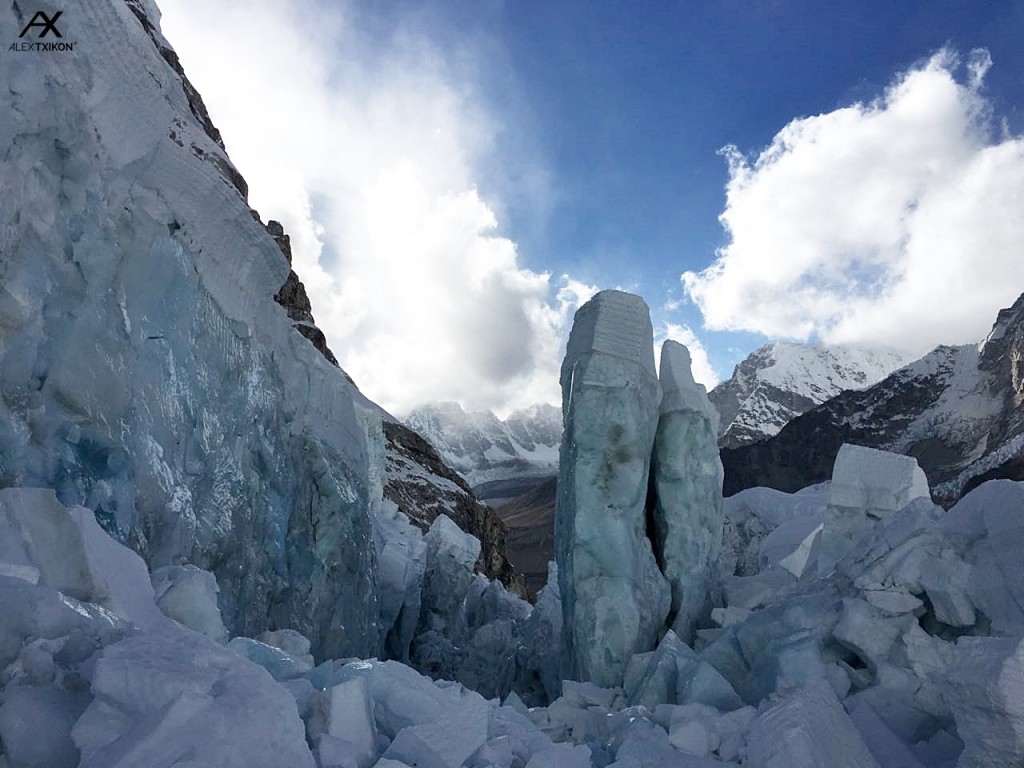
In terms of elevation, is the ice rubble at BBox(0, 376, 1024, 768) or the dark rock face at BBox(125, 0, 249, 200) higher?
the dark rock face at BBox(125, 0, 249, 200)

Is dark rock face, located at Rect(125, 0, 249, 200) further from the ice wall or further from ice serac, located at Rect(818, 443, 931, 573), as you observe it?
ice serac, located at Rect(818, 443, 931, 573)

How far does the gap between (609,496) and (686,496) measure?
1734 millimetres

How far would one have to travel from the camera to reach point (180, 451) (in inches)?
254

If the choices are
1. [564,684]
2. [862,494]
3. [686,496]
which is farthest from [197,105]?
[862,494]

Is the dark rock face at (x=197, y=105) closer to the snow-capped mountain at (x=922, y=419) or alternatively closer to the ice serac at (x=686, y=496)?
the ice serac at (x=686, y=496)

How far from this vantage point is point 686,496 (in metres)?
11.5

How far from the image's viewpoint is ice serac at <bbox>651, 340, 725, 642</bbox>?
36.7 ft

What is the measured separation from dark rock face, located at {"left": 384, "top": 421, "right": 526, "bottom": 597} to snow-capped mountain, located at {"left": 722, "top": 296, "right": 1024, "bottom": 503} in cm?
4765

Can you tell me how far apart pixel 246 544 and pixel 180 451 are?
184 cm

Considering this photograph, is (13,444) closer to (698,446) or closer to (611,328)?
(611,328)

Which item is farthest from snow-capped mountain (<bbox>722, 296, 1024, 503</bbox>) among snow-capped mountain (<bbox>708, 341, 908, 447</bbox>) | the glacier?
the glacier

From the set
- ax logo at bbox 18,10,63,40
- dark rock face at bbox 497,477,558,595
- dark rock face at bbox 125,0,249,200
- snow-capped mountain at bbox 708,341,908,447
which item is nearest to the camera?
ax logo at bbox 18,10,63,40

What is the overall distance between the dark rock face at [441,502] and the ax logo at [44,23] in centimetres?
3108

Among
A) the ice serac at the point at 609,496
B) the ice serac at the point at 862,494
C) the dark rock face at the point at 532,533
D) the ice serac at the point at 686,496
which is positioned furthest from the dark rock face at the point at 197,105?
the dark rock face at the point at 532,533
